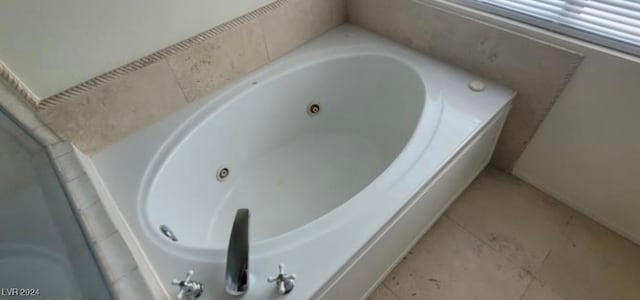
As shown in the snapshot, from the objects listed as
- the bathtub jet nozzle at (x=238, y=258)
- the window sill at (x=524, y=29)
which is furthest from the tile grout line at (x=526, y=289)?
the bathtub jet nozzle at (x=238, y=258)

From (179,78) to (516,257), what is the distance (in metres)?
1.46

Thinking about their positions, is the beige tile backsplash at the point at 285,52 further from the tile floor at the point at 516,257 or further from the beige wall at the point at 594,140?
the tile floor at the point at 516,257

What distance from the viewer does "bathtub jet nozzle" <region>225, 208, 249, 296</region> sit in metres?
0.71

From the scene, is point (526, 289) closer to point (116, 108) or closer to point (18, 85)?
point (116, 108)

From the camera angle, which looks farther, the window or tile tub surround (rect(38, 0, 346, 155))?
tile tub surround (rect(38, 0, 346, 155))

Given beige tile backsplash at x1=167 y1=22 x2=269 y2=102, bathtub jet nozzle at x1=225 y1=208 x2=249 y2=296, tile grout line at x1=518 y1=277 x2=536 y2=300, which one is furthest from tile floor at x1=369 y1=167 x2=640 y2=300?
beige tile backsplash at x1=167 y1=22 x2=269 y2=102

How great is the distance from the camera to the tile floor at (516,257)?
114 centimetres

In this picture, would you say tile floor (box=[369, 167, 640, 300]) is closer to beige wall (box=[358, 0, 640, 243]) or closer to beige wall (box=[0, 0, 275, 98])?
beige wall (box=[358, 0, 640, 243])

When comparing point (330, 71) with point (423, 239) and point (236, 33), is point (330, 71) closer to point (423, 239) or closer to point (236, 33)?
point (236, 33)

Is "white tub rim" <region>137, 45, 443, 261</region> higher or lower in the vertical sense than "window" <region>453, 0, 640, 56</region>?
lower

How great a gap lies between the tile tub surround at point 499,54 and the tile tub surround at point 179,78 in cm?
38

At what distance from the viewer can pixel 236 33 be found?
129 centimetres

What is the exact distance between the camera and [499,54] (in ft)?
3.95

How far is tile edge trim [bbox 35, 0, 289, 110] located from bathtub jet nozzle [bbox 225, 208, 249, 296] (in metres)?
0.74
